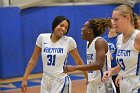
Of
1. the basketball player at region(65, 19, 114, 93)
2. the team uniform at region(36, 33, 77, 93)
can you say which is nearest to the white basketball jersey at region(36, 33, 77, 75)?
the team uniform at region(36, 33, 77, 93)

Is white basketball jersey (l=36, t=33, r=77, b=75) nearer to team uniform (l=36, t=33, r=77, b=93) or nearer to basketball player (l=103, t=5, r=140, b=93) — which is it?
team uniform (l=36, t=33, r=77, b=93)

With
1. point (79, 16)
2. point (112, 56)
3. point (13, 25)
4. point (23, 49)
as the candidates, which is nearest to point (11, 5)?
point (13, 25)

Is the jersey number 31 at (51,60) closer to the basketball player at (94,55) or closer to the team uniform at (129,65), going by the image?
the basketball player at (94,55)

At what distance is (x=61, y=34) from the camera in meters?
3.79

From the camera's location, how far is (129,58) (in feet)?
10.0

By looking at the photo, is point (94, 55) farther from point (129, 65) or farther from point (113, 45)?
point (113, 45)

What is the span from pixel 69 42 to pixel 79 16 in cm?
585

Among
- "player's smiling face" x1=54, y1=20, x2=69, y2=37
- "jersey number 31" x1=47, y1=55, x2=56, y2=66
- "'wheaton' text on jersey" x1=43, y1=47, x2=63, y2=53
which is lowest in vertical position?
"jersey number 31" x1=47, y1=55, x2=56, y2=66

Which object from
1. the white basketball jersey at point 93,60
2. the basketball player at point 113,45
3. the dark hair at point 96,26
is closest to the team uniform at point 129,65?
the white basketball jersey at point 93,60

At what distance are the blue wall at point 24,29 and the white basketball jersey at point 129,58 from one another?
18.7 feet

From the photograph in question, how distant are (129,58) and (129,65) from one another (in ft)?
0.24

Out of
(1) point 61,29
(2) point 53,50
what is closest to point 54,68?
(2) point 53,50

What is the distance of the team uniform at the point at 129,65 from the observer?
305 centimetres

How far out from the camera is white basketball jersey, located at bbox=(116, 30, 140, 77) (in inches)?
120
